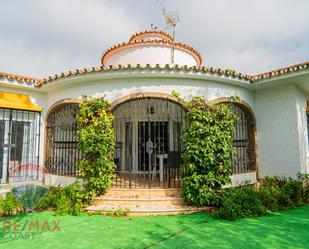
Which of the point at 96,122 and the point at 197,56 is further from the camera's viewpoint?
the point at 197,56

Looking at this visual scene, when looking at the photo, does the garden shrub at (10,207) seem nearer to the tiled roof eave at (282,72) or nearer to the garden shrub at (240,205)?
the garden shrub at (240,205)

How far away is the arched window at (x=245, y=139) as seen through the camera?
10133 millimetres

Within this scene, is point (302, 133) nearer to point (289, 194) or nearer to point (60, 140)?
point (289, 194)

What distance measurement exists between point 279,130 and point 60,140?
10.6 m

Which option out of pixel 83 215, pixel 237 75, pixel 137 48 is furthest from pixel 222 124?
pixel 137 48

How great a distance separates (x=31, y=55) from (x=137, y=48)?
47.0ft

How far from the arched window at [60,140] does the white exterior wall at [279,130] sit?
8716mm

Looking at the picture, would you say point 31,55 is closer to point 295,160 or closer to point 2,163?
point 2,163

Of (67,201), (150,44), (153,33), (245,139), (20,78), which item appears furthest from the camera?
(153,33)

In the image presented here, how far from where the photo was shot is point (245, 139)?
10406 mm

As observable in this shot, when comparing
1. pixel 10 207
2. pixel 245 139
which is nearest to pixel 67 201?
pixel 10 207

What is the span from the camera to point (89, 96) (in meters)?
8.97

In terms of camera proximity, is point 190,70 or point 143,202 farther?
point 190,70

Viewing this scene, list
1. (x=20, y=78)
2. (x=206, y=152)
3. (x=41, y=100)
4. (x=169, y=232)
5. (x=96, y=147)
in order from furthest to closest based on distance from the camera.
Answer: (x=41, y=100), (x=20, y=78), (x=96, y=147), (x=206, y=152), (x=169, y=232)
